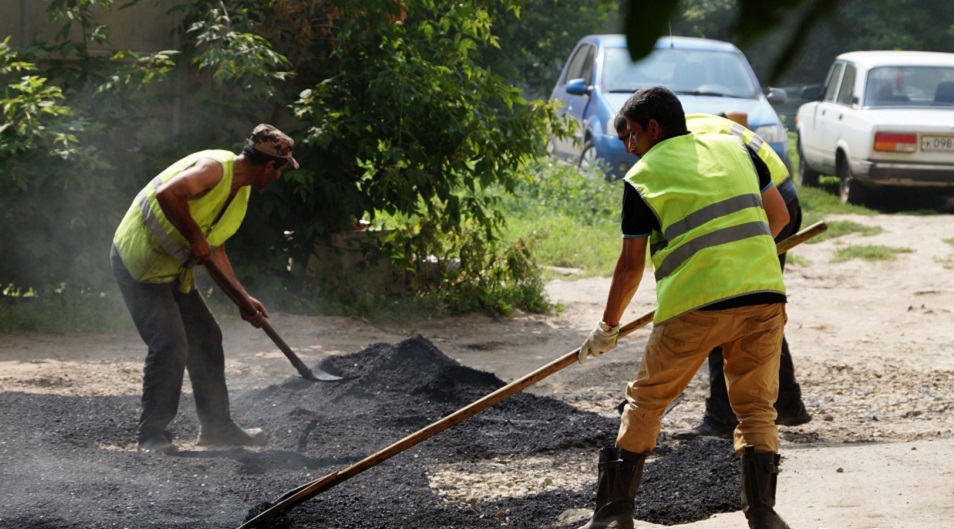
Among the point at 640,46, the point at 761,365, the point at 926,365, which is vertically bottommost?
the point at 926,365

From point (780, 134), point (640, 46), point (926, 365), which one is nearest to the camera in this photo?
point (640, 46)

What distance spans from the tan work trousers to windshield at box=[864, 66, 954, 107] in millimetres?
9899

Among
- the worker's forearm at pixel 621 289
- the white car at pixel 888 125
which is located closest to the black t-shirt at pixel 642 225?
the worker's forearm at pixel 621 289

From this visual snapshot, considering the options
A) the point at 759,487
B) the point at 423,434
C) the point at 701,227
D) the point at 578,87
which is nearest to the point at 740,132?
the point at 701,227

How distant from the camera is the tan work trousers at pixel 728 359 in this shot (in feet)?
13.1

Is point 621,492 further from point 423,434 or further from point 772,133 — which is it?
point 772,133

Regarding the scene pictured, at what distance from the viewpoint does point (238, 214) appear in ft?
18.2

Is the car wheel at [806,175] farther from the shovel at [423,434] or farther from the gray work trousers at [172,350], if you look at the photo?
the shovel at [423,434]

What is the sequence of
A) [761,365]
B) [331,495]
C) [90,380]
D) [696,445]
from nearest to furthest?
1. [761,365]
2. [331,495]
3. [696,445]
4. [90,380]

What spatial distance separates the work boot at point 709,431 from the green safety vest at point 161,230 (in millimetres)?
2437

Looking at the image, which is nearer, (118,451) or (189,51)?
(118,451)

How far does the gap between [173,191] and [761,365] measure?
2.60 metres

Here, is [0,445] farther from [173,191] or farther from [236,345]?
[236,345]

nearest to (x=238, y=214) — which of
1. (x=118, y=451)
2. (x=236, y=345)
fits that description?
(x=118, y=451)
